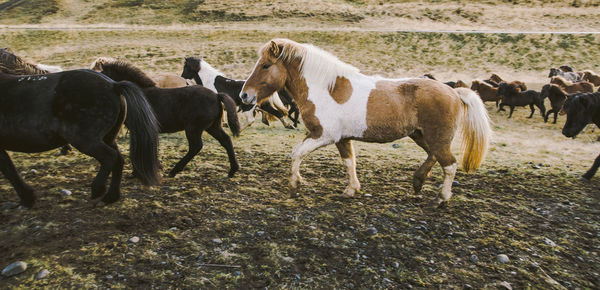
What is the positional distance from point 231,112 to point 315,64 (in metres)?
1.63

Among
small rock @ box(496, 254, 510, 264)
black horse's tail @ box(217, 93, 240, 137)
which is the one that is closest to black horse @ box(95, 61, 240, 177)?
black horse's tail @ box(217, 93, 240, 137)

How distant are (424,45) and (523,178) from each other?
24998 mm

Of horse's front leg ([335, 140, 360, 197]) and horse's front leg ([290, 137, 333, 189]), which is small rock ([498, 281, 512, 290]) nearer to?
horse's front leg ([335, 140, 360, 197])

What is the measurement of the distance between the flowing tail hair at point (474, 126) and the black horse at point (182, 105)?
3362mm

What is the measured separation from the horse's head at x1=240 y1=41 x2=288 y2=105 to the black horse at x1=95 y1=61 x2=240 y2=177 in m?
0.75

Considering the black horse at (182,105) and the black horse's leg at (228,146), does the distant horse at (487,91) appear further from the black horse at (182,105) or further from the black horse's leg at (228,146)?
the black horse at (182,105)

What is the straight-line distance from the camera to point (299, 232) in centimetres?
363

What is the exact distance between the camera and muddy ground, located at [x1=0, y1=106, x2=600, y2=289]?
2875 millimetres

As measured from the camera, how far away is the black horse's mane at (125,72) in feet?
17.2

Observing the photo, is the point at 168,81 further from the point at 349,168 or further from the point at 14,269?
the point at 14,269

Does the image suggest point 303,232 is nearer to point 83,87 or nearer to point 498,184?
point 83,87

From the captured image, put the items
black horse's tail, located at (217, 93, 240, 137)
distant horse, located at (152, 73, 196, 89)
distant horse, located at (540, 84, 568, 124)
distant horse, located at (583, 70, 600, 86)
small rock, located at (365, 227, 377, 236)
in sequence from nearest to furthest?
small rock, located at (365, 227, 377, 236)
black horse's tail, located at (217, 93, 240, 137)
distant horse, located at (152, 73, 196, 89)
distant horse, located at (540, 84, 568, 124)
distant horse, located at (583, 70, 600, 86)

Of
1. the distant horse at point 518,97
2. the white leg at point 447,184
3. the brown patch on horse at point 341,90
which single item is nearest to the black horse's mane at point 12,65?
the brown patch on horse at point 341,90

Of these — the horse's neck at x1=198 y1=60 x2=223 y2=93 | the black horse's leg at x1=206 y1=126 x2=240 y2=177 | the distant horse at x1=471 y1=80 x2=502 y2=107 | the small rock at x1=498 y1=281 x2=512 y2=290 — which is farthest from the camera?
the distant horse at x1=471 y1=80 x2=502 y2=107
